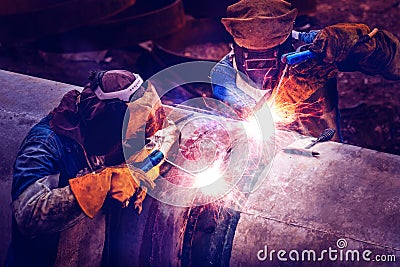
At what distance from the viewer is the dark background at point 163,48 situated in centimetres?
652

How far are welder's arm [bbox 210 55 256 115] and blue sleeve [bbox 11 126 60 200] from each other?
1514mm

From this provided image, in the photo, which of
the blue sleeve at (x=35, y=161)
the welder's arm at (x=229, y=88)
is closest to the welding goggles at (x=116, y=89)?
the blue sleeve at (x=35, y=161)

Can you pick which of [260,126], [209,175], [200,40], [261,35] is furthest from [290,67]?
[200,40]

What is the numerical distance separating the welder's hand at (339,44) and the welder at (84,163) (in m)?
1.25

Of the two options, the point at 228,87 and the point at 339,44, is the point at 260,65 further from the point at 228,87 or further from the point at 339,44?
the point at 339,44

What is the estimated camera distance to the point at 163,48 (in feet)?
21.6

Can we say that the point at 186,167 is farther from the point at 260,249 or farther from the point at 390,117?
the point at 390,117

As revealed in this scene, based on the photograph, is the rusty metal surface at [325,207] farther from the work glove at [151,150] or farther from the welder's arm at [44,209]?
the welder's arm at [44,209]

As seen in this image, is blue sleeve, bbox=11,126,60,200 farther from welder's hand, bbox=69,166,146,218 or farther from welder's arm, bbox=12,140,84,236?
welder's hand, bbox=69,166,146,218

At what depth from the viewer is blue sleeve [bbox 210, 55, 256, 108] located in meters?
4.11

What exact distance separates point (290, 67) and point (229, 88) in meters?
0.54

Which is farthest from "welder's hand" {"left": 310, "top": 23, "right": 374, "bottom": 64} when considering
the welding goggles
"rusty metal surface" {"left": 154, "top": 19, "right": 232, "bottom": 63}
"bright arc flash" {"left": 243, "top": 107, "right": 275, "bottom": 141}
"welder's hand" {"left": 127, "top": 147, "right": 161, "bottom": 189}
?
"rusty metal surface" {"left": 154, "top": 19, "right": 232, "bottom": 63}

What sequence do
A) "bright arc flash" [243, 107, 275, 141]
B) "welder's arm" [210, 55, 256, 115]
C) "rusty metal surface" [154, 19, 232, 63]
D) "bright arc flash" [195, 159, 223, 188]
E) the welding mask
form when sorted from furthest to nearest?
"rusty metal surface" [154, 19, 232, 63] < "welder's arm" [210, 55, 256, 115] < the welding mask < "bright arc flash" [243, 107, 275, 141] < "bright arc flash" [195, 159, 223, 188]

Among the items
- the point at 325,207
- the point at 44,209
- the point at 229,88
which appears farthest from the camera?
the point at 229,88
